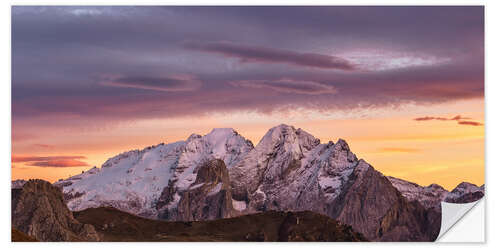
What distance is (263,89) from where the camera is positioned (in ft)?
186

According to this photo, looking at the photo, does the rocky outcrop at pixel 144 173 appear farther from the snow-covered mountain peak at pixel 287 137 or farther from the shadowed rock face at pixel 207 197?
the snow-covered mountain peak at pixel 287 137

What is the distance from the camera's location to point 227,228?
62719mm

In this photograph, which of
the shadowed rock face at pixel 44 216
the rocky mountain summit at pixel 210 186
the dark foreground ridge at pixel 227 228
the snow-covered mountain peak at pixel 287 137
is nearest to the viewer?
the shadowed rock face at pixel 44 216

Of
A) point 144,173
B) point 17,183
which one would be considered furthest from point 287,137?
point 144,173

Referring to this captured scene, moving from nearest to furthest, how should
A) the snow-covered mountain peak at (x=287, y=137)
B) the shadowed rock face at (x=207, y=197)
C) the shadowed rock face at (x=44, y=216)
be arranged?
the shadowed rock face at (x=44, y=216)
the snow-covered mountain peak at (x=287, y=137)
the shadowed rock face at (x=207, y=197)

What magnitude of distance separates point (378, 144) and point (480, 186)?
843cm

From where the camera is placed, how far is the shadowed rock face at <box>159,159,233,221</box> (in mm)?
141375

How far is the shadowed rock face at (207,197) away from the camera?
141375 mm

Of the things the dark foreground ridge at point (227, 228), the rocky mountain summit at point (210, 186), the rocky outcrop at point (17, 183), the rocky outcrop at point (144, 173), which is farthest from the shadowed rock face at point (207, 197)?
the rocky outcrop at point (17, 183)

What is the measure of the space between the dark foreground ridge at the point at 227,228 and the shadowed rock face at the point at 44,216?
2.05 metres

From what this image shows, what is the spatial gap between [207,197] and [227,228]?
8396 centimetres

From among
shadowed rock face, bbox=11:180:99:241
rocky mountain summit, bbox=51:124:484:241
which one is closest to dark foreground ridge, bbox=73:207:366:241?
shadowed rock face, bbox=11:180:99:241

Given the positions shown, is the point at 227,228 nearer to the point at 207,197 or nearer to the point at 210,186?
the point at 207,197

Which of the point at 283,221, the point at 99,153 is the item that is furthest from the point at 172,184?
the point at 99,153
